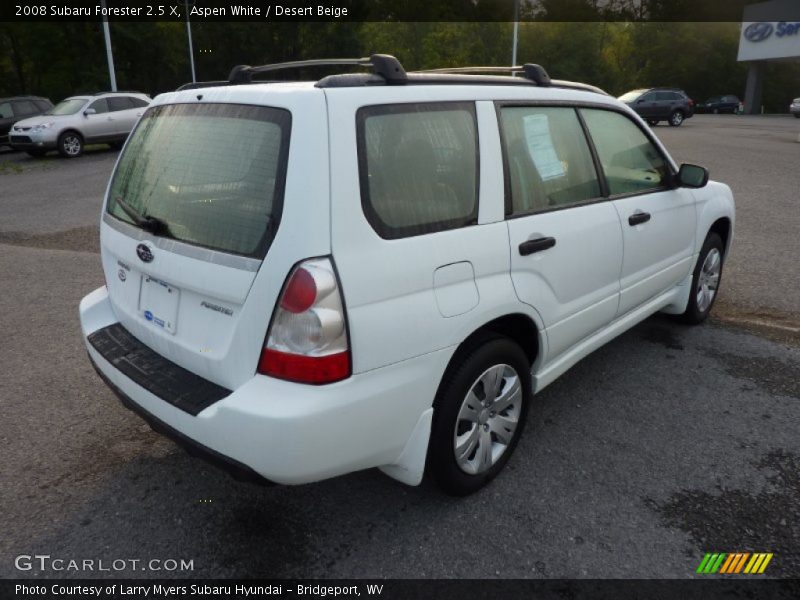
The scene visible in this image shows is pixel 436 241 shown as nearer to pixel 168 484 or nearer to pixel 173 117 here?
pixel 173 117

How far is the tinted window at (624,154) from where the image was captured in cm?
345

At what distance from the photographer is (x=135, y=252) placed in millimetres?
2605

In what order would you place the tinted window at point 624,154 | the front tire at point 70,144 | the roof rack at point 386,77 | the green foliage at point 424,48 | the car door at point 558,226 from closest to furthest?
the roof rack at point 386,77 → the car door at point 558,226 → the tinted window at point 624,154 → the front tire at point 70,144 → the green foliage at point 424,48

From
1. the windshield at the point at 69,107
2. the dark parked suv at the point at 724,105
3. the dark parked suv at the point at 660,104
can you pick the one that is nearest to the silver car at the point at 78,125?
the windshield at the point at 69,107

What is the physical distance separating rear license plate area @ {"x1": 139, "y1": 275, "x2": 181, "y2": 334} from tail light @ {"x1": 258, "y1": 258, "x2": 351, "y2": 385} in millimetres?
542

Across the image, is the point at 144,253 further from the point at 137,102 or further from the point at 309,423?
the point at 137,102

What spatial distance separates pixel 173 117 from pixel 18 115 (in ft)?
64.5

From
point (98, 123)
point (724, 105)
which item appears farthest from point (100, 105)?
point (724, 105)

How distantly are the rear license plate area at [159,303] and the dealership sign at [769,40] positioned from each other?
175 ft

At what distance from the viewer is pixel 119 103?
17719mm

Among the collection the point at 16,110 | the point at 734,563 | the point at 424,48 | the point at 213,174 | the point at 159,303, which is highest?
the point at 424,48

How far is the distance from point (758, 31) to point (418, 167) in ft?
181

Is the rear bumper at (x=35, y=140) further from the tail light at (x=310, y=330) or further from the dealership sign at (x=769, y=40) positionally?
the dealership sign at (x=769, y=40)

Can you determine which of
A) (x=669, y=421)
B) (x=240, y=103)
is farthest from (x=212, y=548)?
(x=669, y=421)
